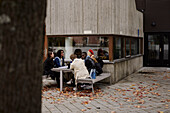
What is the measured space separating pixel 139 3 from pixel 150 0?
2.50 m

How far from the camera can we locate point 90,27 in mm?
10922

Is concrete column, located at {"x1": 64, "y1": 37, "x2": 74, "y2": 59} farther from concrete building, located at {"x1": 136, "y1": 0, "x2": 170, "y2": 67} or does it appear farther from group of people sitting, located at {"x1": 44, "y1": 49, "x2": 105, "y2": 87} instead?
concrete building, located at {"x1": 136, "y1": 0, "x2": 170, "y2": 67}

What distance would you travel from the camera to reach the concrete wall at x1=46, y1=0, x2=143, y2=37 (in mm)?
10766

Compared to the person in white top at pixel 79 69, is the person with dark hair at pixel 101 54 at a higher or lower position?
higher

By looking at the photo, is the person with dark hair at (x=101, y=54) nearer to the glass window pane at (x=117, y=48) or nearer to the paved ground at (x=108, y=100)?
the glass window pane at (x=117, y=48)

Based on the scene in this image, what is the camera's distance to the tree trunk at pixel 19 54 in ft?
6.57

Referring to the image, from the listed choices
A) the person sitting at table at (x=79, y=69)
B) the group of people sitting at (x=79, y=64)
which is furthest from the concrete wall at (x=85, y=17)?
the person sitting at table at (x=79, y=69)

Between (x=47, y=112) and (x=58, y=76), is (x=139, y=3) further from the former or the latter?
(x=47, y=112)

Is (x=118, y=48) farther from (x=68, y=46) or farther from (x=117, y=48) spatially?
(x=68, y=46)

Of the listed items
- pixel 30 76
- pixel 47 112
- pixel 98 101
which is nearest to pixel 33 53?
pixel 30 76

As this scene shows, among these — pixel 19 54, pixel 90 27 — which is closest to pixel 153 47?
pixel 90 27

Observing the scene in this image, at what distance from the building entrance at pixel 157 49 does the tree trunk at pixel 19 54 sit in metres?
18.4

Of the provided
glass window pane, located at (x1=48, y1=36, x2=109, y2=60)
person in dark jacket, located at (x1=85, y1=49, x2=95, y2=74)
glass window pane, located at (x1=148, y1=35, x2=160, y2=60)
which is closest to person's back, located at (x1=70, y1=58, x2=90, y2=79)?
person in dark jacket, located at (x1=85, y1=49, x2=95, y2=74)

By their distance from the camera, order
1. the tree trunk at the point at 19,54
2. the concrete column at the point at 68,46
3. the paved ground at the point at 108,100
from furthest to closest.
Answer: the concrete column at the point at 68,46
the paved ground at the point at 108,100
the tree trunk at the point at 19,54
